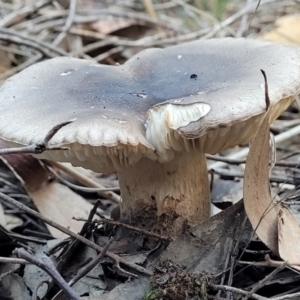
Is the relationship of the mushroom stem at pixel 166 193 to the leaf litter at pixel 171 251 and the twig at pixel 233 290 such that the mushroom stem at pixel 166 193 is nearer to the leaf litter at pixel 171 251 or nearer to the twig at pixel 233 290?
the leaf litter at pixel 171 251

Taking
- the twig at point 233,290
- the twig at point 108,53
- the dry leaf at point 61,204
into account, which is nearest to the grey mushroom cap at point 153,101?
the twig at point 233,290

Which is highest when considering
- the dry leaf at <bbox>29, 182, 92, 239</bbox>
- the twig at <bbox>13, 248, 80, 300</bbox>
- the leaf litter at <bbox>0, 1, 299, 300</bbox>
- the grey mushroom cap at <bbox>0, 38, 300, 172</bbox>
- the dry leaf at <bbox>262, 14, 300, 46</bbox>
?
the grey mushroom cap at <bbox>0, 38, 300, 172</bbox>

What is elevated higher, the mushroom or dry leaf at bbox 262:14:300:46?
the mushroom

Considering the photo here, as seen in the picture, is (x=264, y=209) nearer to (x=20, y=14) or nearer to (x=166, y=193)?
(x=166, y=193)

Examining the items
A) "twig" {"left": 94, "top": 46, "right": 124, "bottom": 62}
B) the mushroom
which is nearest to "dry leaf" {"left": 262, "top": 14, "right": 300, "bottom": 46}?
"twig" {"left": 94, "top": 46, "right": 124, "bottom": 62}

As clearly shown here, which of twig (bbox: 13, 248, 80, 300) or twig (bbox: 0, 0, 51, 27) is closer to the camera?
twig (bbox: 13, 248, 80, 300)

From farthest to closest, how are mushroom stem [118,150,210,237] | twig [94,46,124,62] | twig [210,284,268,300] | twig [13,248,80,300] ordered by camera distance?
twig [94,46,124,62] < mushroom stem [118,150,210,237] < twig [210,284,268,300] < twig [13,248,80,300]

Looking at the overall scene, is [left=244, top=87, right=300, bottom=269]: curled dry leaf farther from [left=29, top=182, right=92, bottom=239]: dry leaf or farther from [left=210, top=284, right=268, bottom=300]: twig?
[left=29, top=182, right=92, bottom=239]: dry leaf
